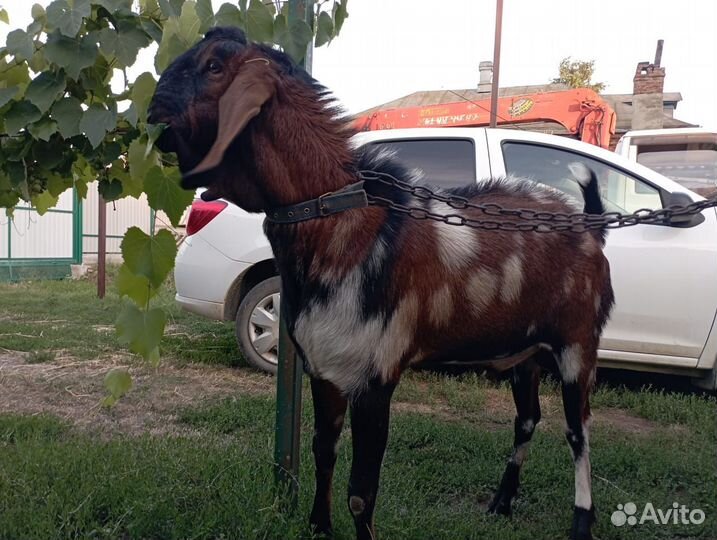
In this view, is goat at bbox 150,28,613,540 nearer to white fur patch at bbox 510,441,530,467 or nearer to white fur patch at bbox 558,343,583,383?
white fur patch at bbox 558,343,583,383

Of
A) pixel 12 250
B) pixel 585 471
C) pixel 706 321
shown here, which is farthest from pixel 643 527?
pixel 12 250

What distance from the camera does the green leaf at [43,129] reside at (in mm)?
1805

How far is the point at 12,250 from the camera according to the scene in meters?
12.1

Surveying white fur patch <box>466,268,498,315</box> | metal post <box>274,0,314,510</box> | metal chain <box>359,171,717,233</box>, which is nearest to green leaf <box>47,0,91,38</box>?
metal chain <box>359,171,717,233</box>

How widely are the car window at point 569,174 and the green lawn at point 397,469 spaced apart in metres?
1.45

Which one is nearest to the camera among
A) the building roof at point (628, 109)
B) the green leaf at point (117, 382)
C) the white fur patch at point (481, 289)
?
the green leaf at point (117, 382)

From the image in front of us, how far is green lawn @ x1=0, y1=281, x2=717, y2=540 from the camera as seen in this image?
258cm

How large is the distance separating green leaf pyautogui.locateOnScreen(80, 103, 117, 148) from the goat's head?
0.12 metres

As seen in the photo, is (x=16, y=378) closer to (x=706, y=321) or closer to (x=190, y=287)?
(x=190, y=287)

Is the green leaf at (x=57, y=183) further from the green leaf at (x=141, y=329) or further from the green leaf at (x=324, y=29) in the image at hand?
the green leaf at (x=324, y=29)

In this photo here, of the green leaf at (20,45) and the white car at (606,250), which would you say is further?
the white car at (606,250)

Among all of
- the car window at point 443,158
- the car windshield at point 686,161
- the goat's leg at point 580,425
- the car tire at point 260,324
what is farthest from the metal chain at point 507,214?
the car windshield at point 686,161

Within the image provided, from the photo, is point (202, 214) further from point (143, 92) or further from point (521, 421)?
point (143, 92)

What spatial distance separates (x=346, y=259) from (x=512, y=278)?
74cm
